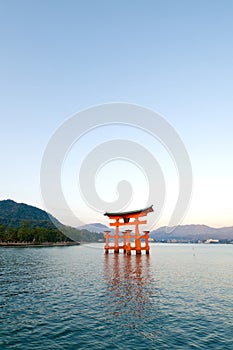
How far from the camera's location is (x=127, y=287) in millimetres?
27781

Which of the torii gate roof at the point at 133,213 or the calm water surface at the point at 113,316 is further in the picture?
the torii gate roof at the point at 133,213

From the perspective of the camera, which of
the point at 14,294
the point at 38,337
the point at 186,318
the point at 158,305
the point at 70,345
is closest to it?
the point at 70,345

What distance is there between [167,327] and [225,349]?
3842 millimetres

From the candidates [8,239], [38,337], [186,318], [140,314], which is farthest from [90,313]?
[8,239]

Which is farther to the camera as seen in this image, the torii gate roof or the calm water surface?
the torii gate roof

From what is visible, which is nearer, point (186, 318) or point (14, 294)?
point (186, 318)

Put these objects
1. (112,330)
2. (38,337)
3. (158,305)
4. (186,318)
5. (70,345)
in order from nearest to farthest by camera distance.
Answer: (70,345)
(38,337)
(112,330)
(186,318)
(158,305)

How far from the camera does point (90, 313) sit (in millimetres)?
18125

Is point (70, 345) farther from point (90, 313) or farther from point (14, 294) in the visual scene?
point (14, 294)

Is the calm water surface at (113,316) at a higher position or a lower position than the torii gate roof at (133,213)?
lower

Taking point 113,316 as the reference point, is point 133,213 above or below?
above

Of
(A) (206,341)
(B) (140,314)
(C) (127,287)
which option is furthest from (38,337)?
(C) (127,287)

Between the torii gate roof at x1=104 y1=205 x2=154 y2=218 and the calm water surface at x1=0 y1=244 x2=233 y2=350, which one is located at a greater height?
the torii gate roof at x1=104 y1=205 x2=154 y2=218

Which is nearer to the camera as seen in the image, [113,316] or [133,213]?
[113,316]
